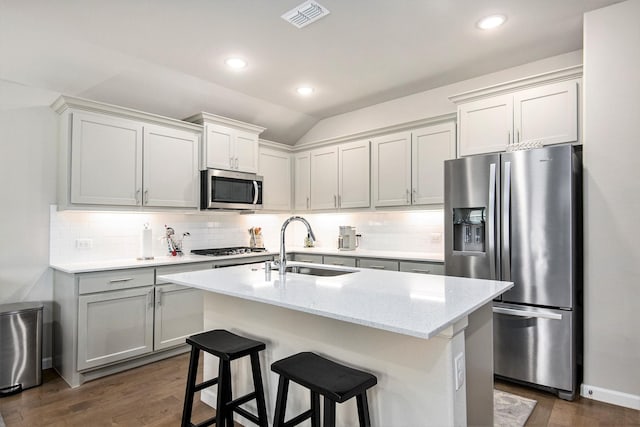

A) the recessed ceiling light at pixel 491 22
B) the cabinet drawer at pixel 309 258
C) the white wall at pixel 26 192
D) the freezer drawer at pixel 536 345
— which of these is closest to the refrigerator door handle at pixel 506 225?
the freezer drawer at pixel 536 345

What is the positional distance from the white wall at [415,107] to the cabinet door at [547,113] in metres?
0.41

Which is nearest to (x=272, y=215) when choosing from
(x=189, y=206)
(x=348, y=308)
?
(x=189, y=206)

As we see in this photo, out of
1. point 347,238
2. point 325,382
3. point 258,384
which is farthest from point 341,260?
point 325,382

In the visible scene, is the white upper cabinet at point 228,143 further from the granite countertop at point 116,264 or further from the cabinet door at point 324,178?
the granite countertop at point 116,264

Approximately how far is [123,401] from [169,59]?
274cm

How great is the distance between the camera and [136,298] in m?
3.18

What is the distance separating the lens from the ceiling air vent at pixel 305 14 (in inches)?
96.2

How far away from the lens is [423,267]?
140 inches

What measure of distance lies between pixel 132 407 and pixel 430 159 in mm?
3361

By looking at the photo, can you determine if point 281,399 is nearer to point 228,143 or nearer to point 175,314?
point 175,314

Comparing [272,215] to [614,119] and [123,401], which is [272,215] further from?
[614,119]

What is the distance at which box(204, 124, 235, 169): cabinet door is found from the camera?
3.99 meters

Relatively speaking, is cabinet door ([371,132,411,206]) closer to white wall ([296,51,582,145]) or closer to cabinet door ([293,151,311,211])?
white wall ([296,51,582,145])

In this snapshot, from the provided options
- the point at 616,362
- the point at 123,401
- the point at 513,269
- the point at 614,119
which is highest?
the point at 614,119
